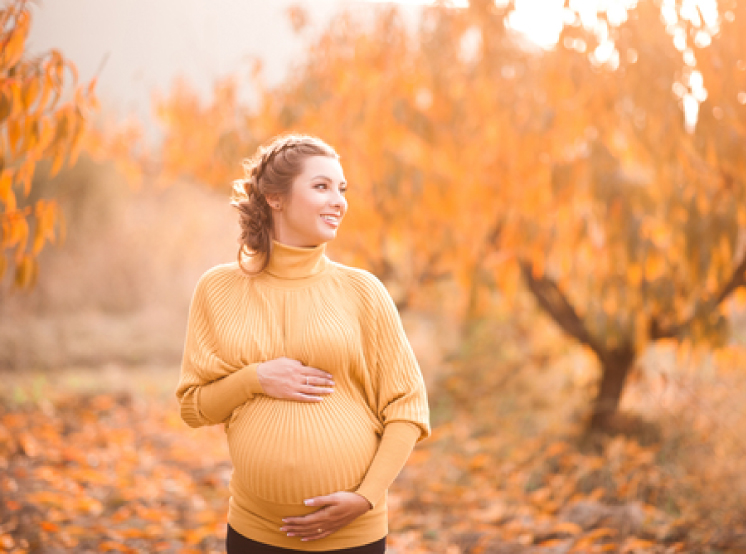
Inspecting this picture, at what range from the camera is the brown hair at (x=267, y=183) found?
1.59 meters

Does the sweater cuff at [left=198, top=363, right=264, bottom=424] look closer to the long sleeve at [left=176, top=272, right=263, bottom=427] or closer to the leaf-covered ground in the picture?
the long sleeve at [left=176, top=272, right=263, bottom=427]

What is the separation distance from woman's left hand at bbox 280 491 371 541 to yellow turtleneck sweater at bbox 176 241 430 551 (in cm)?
3

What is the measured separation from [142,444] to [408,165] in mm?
3500

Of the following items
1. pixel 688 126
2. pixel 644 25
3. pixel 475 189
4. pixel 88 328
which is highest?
pixel 644 25

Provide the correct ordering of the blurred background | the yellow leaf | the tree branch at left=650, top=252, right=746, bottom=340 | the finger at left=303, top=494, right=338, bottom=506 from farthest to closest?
the tree branch at left=650, top=252, right=746, bottom=340 → the yellow leaf → the blurred background → the finger at left=303, top=494, right=338, bottom=506

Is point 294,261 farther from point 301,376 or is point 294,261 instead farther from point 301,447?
point 301,447

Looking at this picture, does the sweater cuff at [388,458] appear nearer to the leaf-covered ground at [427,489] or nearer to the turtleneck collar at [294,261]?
the turtleneck collar at [294,261]

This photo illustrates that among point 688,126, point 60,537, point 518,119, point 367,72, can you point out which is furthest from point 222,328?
point 367,72

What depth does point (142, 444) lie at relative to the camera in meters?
5.46

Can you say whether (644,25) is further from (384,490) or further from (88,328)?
(88,328)

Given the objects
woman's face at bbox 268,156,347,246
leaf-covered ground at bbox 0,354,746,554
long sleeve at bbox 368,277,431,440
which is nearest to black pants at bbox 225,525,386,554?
long sleeve at bbox 368,277,431,440

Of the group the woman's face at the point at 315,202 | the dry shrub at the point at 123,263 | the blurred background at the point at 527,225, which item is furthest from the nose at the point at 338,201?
the dry shrub at the point at 123,263

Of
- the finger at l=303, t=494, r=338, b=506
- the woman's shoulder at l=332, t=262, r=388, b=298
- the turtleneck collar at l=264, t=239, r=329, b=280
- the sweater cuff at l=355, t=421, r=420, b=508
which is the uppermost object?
the turtleneck collar at l=264, t=239, r=329, b=280

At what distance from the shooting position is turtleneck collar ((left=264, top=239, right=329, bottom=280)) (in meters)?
1.61
